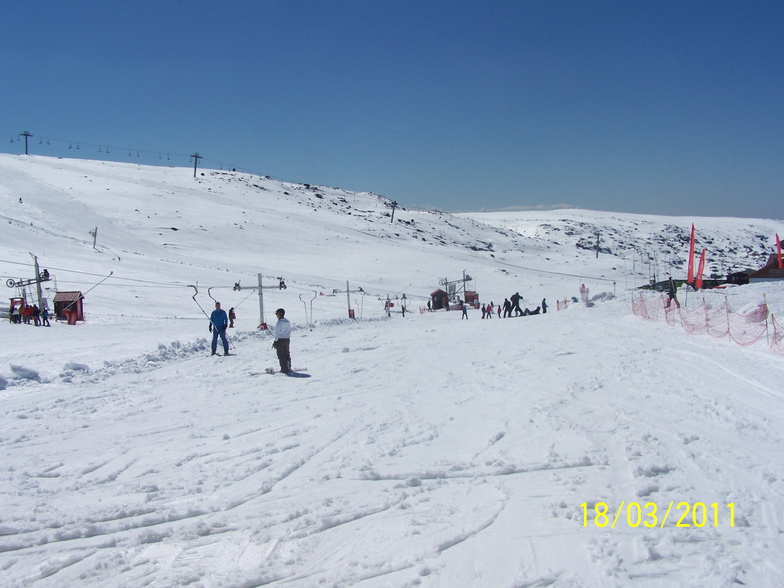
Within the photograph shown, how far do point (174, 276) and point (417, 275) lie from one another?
89.0ft

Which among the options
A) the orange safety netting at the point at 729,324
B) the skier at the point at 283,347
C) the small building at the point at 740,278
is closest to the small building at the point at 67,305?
the skier at the point at 283,347

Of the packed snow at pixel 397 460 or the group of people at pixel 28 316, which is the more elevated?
the group of people at pixel 28 316

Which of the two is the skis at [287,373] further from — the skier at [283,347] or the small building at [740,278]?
the small building at [740,278]

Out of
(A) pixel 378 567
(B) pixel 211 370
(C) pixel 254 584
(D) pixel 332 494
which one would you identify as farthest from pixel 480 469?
(B) pixel 211 370

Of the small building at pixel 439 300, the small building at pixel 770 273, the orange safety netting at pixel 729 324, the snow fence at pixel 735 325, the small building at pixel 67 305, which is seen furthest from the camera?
the small building at pixel 770 273

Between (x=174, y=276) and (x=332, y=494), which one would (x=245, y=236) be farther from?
(x=332, y=494)

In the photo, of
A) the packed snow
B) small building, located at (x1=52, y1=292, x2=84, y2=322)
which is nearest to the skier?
the packed snow

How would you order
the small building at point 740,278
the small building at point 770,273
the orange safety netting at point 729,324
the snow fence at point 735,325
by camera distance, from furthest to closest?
the small building at point 740,278 < the small building at point 770,273 < the orange safety netting at point 729,324 < the snow fence at point 735,325

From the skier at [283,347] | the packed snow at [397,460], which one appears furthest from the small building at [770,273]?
the skier at [283,347]

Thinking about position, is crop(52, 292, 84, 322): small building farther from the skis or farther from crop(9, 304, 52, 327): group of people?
the skis

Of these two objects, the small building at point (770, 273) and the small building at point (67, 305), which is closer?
the small building at point (67, 305)

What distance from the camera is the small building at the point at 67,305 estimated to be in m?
25.8

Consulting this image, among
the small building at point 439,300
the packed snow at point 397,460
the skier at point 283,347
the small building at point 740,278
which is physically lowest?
the packed snow at point 397,460

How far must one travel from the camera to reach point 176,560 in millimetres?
3873
